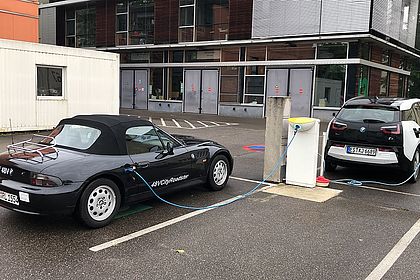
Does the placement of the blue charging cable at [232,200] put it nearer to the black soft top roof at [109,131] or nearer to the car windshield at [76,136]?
the black soft top roof at [109,131]

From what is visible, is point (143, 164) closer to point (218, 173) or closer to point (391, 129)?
point (218, 173)

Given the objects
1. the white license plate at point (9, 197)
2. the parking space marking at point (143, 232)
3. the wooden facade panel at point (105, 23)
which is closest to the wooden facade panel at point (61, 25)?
the wooden facade panel at point (105, 23)

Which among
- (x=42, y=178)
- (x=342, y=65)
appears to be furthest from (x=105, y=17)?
(x=42, y=178)

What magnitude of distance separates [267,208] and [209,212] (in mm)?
912

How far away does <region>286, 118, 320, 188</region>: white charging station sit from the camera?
7465 mm

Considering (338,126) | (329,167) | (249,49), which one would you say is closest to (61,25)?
(249,49)

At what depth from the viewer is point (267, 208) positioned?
6328mm

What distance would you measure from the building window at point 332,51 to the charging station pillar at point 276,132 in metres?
15.2

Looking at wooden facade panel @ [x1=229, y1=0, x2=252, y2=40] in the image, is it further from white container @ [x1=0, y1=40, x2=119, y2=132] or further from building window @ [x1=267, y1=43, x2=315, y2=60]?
white container @ [x1=0, y1=40, x2=119, y2=132]

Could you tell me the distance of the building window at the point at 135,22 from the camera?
29000mm

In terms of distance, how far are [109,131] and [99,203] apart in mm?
1008

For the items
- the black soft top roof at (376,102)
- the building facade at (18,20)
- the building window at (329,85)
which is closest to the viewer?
the black soft top roof at (376,102)

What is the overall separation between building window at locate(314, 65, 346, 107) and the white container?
1123 centimetres

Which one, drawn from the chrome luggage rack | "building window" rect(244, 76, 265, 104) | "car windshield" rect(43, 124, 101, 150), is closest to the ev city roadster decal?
"car windshield" rect(43, 124, 101, 150)
